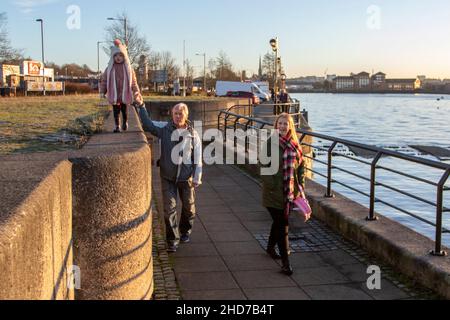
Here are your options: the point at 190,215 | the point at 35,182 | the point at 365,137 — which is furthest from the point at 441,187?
the point at 365,137

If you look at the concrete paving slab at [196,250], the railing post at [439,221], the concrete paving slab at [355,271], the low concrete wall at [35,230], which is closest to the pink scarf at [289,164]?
the concrete paving slab at [355,271]

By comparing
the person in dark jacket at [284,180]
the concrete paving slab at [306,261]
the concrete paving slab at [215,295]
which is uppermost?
the person in dark jacket at [284,180]

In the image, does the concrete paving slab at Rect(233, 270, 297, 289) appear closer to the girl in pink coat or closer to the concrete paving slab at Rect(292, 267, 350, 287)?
the concrete paving slab at Rect(292, 267, 350, 287)

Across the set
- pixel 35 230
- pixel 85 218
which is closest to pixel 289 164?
pixel 85 218

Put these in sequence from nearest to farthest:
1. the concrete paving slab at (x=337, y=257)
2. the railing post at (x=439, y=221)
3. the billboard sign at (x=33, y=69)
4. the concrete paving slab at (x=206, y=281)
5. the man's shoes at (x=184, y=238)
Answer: the concrete paving slab at (x=206, y=281) → the railing post at (x=439, y=221) → the concrete paving slab at (x=337, y=257) → the man's shoes at (x=184, y=238) → the billboard sign at (x=33, y=69)

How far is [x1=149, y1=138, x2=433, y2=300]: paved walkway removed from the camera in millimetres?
5094

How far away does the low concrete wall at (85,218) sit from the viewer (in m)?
2.47

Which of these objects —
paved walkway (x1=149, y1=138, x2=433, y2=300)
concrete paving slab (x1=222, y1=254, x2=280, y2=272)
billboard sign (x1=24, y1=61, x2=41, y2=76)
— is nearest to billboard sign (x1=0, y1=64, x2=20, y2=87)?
billboard sign (x1=24, y1=61, x2=41, y2=76)

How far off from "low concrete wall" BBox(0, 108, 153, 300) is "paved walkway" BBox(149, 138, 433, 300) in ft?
2.93

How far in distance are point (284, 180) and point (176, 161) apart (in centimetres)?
128

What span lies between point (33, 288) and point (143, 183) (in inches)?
78.4

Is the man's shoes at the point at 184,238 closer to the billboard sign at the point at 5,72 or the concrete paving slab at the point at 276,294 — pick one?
the concrete paving slab at the point at 276,294

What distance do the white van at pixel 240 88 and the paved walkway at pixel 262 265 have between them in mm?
46389
